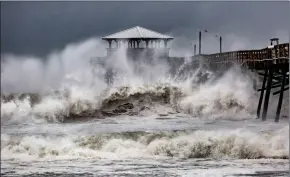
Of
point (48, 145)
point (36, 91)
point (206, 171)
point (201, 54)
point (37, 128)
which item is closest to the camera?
point (206, 171)

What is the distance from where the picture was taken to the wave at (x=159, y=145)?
25.2 feet

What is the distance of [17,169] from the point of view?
6.95 meters

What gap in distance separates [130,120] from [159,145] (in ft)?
4.33

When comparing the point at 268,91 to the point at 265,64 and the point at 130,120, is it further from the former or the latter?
the point at 130,120

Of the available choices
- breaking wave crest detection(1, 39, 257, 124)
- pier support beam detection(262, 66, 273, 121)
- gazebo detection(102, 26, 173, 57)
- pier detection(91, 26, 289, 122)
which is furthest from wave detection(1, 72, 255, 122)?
gazebo detection(102, 26, 173, 57)

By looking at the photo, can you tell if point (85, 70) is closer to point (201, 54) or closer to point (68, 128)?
point (68, 128)

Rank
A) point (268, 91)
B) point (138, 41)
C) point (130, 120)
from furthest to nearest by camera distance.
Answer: point (268, 91), point (138, 41), point (130, 120)

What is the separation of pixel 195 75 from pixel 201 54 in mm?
687

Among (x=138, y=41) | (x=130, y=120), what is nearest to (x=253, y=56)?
(x=138, y=41)

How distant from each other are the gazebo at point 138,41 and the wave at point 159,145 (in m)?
1.35

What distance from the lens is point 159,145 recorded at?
8.00m

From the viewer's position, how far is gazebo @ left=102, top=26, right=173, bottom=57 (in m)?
8.82

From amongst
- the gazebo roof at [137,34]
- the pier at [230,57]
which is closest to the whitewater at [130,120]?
the pier at [230,57]

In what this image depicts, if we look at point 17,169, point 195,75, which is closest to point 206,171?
point 17,169
